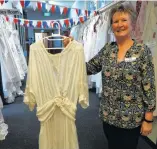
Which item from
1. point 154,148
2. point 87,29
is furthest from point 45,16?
point 154,148

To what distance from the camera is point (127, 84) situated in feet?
3.98

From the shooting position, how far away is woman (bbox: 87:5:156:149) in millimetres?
1188

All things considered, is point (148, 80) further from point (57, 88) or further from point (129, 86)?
point (57, 88)

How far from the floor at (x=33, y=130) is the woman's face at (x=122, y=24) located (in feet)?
4.72

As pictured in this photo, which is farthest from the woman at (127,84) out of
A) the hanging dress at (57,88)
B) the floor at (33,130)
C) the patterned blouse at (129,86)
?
the floor at (33,130)

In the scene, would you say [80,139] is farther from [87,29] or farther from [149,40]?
[87,29]

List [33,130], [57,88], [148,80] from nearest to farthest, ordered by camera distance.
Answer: [148,80] < [57,88] < [33,130]

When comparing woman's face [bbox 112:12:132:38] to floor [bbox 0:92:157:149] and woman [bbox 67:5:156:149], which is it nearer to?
woman [bbox 67:5:156:149]

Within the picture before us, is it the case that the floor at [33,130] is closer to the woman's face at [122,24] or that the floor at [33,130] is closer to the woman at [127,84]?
the woman at [127,84]

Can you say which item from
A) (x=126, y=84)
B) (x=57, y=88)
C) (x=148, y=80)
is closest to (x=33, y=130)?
(x=57, y=88)

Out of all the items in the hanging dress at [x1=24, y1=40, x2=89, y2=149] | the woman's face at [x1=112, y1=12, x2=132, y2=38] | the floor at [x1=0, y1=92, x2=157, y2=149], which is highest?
the woman's face at [x1=112, y1=12, x2=132, y2=38]

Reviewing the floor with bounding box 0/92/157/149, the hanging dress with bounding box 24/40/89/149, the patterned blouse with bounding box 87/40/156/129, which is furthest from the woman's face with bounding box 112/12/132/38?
the floor with bounding box 0/92/157/149

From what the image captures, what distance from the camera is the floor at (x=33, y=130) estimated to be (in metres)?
2.20

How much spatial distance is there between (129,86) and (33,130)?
176cm
